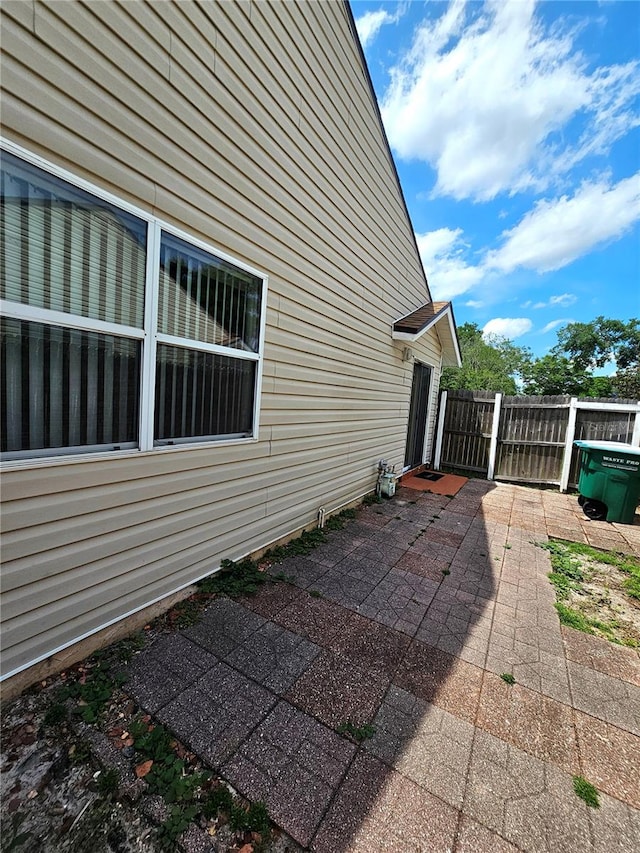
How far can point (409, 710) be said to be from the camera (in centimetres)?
178

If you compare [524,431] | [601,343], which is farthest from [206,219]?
[601,343]

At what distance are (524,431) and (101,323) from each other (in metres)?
8.08

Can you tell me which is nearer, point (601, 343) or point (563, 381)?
point (563, 381)

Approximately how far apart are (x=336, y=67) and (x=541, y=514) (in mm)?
6582

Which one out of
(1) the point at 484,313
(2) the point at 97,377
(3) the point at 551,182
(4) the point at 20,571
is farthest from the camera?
(1) the point at 484,313

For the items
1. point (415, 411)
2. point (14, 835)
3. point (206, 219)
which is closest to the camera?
point (14, 835)

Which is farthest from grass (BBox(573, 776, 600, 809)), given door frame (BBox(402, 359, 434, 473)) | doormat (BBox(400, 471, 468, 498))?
door frame (BBox(402, 359, 434, 473))

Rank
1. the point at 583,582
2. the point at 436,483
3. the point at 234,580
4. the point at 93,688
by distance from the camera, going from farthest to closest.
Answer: the point at 436,483 < the point at 583,582 < the point at 234,580 < the point at 93,688

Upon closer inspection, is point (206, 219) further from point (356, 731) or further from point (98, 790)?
point (356, 731)

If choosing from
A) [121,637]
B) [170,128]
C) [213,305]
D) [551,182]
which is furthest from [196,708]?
[551,182]

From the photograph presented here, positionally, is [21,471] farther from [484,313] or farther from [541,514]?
[484,313]

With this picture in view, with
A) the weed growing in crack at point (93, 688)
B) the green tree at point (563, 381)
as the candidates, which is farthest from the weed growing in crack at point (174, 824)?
the green tree at point (563, 381)

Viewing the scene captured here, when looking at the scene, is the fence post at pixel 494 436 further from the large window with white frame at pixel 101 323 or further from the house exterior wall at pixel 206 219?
the large window with white frame at pixel 101 323

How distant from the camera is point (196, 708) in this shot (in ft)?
5.55
